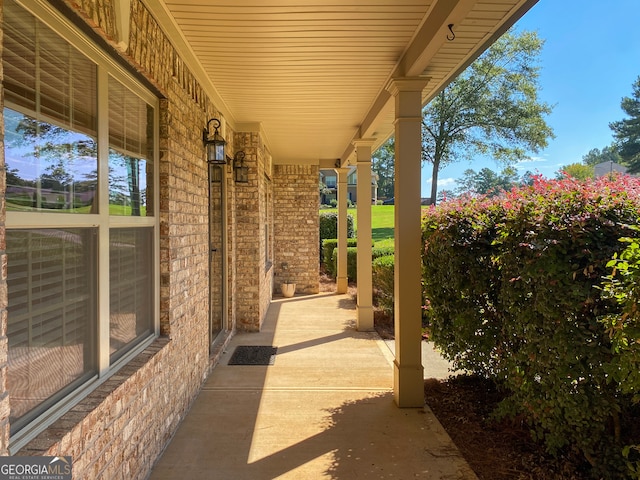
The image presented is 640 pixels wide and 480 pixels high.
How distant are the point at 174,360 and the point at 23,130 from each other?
203 cm

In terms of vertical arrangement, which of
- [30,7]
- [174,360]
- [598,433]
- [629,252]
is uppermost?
[30,7]

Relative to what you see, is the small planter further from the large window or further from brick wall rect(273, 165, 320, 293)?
the large window

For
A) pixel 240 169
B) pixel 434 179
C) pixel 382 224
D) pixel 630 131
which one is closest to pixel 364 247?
pixel 240 169

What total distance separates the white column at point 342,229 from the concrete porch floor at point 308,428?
426 cm

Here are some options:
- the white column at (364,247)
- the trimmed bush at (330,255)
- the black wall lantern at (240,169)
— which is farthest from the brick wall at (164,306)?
the trimmed bush at (330,255)

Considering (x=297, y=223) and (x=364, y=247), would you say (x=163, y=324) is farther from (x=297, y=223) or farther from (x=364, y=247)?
(x=297, y=223)

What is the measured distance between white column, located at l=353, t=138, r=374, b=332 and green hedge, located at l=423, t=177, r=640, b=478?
338 centimetres

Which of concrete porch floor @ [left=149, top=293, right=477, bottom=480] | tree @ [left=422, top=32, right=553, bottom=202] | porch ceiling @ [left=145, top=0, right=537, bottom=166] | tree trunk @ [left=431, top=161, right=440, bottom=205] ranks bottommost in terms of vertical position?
concrete porch floor @ [left=149, top=293, right=477, bottom=480]

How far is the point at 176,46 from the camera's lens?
320cm

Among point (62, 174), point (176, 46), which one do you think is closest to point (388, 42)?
point (176, 46)

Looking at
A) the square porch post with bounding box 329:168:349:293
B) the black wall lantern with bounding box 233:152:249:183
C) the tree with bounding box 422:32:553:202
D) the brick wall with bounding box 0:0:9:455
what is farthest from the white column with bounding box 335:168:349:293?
the tree with bounding box 422:32:553:202

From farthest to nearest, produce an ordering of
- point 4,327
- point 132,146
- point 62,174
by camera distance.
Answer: point 132,146, point 62,174, point 4,327

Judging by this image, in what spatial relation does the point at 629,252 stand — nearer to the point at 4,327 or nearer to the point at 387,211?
the point at 4,327

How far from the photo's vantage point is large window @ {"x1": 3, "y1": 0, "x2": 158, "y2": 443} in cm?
157
